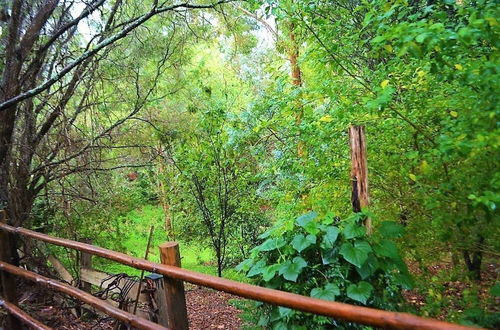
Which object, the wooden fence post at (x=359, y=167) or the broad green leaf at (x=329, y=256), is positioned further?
the wooden fence post at (x=359, y=167)

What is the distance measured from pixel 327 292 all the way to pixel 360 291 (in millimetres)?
186

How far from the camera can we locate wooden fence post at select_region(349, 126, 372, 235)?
2523mm

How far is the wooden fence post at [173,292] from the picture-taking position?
6.26 feet

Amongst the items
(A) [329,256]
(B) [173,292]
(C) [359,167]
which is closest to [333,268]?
(A) [329,256]

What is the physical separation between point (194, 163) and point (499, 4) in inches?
191

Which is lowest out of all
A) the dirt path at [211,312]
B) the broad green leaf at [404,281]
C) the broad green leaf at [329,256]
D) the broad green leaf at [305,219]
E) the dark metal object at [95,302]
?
the dirt path at [211,312]

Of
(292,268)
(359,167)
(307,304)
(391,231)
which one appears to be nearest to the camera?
(307,304)

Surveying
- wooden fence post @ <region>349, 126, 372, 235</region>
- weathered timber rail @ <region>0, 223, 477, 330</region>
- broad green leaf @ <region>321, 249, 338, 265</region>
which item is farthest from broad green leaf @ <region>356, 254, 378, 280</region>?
weathered timber rail @ <region>0, 223, 477, 330</region>

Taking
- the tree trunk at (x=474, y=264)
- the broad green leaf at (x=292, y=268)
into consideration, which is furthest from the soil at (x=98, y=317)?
the tree trunk at (x=474, y=264)

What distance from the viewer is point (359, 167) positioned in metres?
2.56

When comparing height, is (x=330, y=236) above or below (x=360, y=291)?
above

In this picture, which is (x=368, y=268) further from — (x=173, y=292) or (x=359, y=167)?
(x=173, y=292)

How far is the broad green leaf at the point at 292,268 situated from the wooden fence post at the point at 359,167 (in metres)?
0.60

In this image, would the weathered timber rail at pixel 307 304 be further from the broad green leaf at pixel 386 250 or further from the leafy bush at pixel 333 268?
the broad green leaf at pixel 386 250
